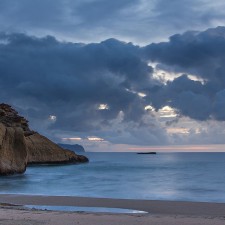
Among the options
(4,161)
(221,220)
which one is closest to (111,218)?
(221,220)

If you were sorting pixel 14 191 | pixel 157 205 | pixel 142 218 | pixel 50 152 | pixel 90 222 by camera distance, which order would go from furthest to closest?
pixel 50 152 → pixel 14 191 → pixel 157 205 → pixel 142 218 → pixel 90 222

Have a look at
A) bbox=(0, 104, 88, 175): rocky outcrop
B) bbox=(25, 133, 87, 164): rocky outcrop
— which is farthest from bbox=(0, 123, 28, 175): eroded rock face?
bbox=(25, 133, 87, 164): rocky outcrop

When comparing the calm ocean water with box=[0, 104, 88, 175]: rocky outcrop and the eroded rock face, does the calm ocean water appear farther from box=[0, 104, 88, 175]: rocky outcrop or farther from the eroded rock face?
box=[0, 104, 88, 175]: rocky outcrop

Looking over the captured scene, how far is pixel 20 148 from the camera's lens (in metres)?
57.5

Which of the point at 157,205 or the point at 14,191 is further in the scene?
the point at 14,191

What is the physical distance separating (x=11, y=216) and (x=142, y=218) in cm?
566

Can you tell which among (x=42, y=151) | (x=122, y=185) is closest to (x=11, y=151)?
(x=122, y=185)

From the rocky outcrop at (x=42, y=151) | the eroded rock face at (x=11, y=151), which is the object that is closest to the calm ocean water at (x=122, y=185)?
the eroded rock face at (x=11, y=151)

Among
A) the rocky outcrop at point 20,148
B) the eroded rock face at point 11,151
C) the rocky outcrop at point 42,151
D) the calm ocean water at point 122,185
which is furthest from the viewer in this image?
the rocky outcrop at point 42,151

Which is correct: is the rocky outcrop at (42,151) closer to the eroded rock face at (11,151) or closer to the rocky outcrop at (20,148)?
the rocky outcrop at (20,148)

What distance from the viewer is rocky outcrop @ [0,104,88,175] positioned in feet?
181

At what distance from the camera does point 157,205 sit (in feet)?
93.5

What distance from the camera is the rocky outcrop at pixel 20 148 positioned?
55.3 metres

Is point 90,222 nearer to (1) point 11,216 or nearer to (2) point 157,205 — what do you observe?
(1) point 11,216
